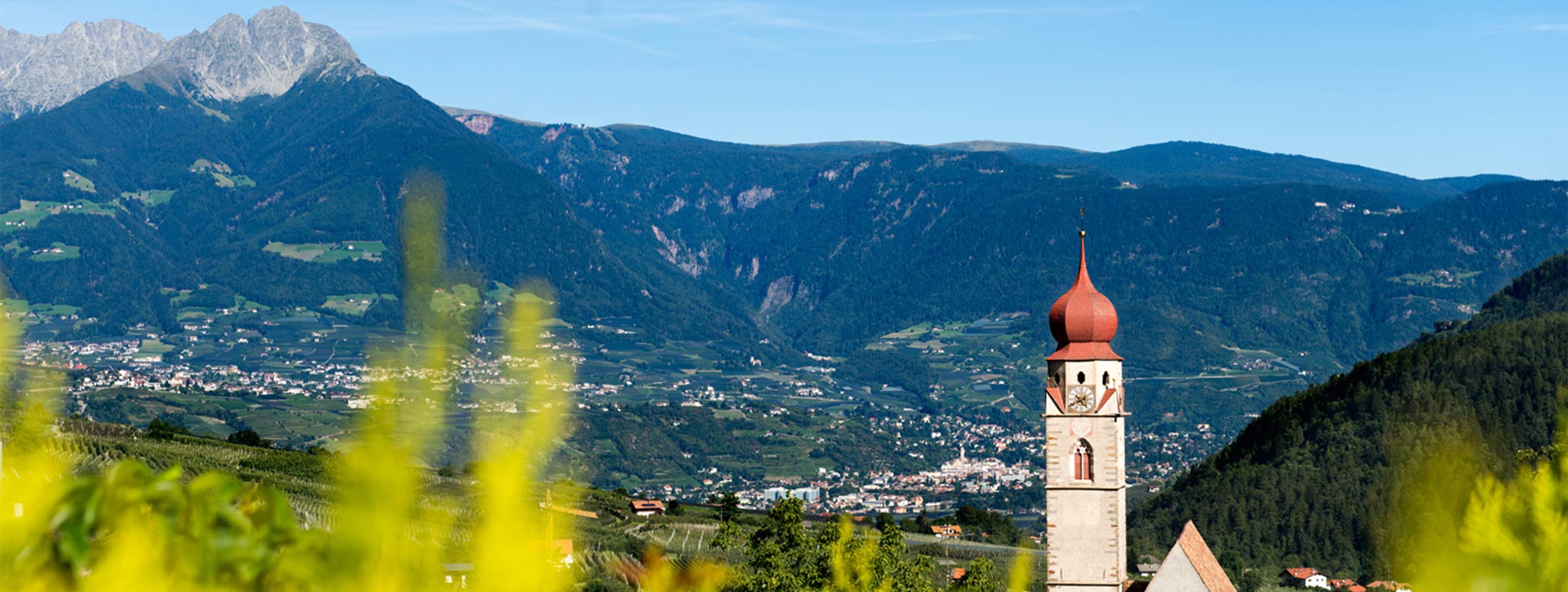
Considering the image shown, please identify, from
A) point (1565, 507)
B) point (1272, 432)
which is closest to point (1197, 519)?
point (1272, 432)

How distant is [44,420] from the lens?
397 centimetres

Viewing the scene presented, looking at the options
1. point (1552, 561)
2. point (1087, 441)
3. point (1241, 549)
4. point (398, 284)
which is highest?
point (398, 284)

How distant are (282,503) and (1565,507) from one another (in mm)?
2455

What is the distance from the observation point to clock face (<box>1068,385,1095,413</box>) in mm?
63406

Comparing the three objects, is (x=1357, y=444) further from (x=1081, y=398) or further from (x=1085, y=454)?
(x=1085, y=454)

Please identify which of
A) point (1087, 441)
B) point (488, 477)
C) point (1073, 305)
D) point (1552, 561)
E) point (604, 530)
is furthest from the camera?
point (604, 530)

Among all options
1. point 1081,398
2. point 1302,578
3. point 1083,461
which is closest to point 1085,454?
point 1083,461

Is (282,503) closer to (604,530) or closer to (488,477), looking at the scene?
(488,477)

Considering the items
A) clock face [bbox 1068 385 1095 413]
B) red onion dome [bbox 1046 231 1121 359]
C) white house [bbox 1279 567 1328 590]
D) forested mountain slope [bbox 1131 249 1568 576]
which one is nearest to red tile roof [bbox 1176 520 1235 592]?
clock face [bbox 1068 385 1095 413]

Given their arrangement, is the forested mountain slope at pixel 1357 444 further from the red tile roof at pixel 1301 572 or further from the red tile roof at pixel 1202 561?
the red tile roof at pixel 1202 561

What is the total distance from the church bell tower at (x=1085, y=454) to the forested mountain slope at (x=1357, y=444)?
7899cm

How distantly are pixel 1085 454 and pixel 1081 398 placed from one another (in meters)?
2.20

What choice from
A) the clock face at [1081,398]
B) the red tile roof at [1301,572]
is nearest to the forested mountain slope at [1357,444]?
the red tile roof at [1301,572]

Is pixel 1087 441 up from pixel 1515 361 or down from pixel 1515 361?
up
